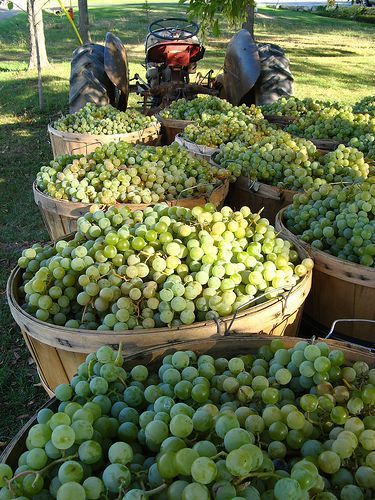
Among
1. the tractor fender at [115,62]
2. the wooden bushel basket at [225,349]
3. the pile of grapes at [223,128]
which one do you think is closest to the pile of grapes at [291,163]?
the pile of grapes at [223,128]

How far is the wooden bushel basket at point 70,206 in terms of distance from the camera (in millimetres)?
3236

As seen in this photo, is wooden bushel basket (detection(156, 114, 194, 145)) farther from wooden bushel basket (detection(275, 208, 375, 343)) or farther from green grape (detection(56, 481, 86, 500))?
green grape (detection(56, 481, 86, 500))

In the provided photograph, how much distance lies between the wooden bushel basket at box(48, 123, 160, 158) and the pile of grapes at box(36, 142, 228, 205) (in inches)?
44.0

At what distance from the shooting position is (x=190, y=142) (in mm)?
4574

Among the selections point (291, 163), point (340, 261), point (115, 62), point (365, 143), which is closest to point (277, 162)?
point (291, 163)

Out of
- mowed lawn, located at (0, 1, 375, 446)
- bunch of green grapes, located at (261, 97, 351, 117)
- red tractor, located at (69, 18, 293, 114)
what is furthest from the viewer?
red tractor, located at (69, 18, 293, 114)

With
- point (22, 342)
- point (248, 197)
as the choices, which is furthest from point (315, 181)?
point (22, 342)

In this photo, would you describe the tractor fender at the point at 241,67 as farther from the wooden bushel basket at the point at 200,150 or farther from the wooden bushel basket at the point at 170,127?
the wooden bushel basket at the point at 200,150

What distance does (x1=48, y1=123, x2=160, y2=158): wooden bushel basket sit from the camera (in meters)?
5.01

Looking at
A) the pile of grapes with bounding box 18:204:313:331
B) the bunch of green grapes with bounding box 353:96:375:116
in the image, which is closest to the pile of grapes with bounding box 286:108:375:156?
the bunch of green grapes with bounding box 353:96:375:116

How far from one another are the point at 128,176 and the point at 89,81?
12.4 ft

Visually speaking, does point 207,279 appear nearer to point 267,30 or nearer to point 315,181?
point 315,181

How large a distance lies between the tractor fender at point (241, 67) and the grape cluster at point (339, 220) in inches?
145

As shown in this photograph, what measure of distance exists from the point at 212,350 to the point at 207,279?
0.37m
